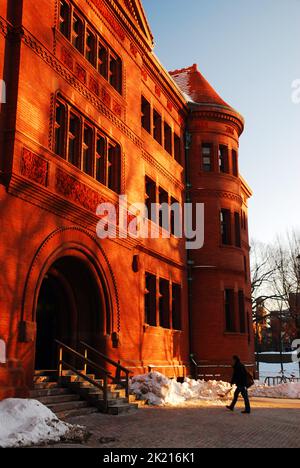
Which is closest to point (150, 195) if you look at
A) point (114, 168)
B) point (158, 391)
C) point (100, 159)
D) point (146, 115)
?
point (146, 115)

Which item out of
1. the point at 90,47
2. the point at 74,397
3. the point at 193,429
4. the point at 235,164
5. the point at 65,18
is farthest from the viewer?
the point at 235,164

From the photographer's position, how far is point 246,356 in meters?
24.3

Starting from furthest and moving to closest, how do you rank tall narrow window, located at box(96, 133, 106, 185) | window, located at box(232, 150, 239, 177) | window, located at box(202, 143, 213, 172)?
window, located at box(232, 150, 239, 177), window, located at box(202, 143, 213, 172), tall narrow window, located at box(96, 133, 106, 185)

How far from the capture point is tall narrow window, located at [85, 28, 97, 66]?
1644 cm

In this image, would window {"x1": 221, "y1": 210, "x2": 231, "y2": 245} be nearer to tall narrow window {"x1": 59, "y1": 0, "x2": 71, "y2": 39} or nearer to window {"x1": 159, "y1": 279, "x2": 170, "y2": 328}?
window {"x1": 159, "y1": 279, "x2": 170, "y2": 328}

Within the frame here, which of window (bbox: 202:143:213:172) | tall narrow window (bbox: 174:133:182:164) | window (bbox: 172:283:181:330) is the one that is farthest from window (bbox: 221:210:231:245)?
window (bbox: 172:283:181:330)

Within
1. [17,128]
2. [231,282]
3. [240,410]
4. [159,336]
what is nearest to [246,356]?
[231,282]

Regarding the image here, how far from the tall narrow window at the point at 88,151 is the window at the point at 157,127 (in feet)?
22.2

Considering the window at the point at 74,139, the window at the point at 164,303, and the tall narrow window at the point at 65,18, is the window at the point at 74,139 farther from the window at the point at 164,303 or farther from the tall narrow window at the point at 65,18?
the window at the point at 164,303

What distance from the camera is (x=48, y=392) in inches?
463

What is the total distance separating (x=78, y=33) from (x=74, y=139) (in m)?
3.65

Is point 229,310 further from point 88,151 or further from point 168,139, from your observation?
point 88,151

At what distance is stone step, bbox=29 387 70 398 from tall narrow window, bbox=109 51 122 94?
10702 mm
